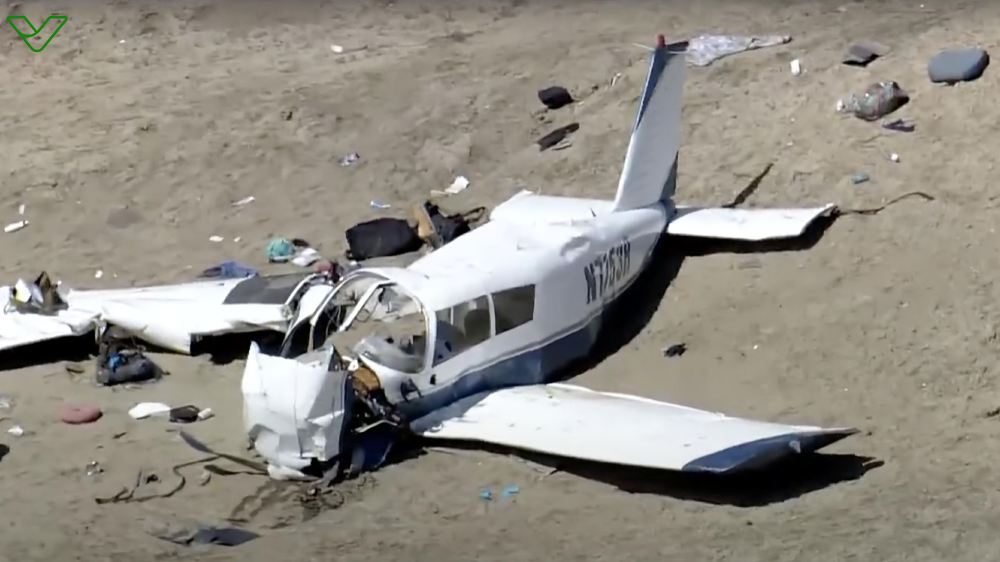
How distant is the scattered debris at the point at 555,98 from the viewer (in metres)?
16.1

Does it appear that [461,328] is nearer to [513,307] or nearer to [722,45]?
[513,307]

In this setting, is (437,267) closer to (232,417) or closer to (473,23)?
(232,417)

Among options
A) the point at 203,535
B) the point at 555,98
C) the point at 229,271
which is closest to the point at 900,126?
the point at 555,98

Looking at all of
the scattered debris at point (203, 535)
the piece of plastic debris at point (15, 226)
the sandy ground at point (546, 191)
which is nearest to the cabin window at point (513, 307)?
the sandy ground at point (546, 191)

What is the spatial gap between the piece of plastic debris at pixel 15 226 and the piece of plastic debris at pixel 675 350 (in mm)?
6746

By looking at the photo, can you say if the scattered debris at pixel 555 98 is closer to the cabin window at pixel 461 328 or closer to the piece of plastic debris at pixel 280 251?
the piece of plastic debris at pixel 280 251

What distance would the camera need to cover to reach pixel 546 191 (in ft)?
48.9

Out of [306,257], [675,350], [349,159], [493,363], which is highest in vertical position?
[493,363]

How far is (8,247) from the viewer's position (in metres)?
15.0

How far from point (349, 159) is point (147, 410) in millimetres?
5262

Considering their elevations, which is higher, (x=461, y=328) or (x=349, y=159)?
(x=461, y=328)

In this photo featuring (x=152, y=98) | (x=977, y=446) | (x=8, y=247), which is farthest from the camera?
(x=152, y=98)

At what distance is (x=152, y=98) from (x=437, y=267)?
7.54 meters

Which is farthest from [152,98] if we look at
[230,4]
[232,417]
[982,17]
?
[982,17]
